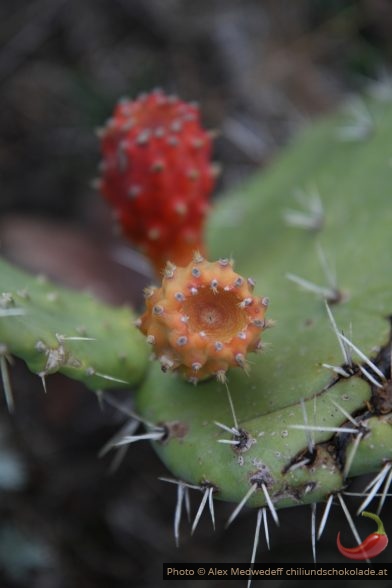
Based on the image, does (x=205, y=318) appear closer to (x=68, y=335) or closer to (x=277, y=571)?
(x=68, y=335)

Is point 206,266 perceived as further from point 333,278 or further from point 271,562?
point 271,562

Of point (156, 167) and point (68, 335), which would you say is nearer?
point (68, 335)

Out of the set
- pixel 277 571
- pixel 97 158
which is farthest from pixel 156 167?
pixel 97 158

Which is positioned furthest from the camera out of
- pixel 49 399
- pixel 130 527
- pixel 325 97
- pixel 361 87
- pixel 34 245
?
pixel 325 97

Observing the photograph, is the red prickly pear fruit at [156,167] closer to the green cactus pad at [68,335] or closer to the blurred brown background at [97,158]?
the green cactus pad at [68,335]

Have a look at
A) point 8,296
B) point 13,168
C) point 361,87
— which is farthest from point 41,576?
point 361,87

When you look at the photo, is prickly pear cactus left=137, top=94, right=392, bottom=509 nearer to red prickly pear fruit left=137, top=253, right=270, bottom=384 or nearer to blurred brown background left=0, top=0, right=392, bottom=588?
red prickly pear fruit left=137, top=253, right=270, bottom=384
